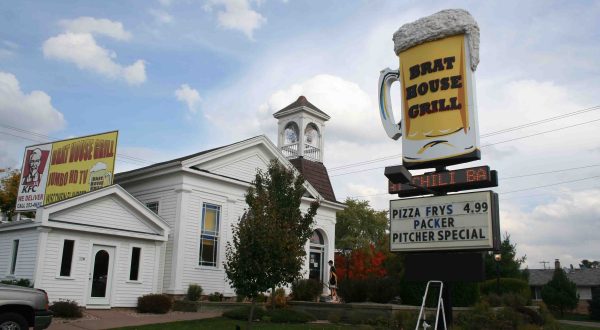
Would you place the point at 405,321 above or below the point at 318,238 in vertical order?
below

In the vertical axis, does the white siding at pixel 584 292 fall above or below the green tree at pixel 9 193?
below

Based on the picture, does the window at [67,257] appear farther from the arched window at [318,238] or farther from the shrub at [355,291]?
the arched window at [318,238]

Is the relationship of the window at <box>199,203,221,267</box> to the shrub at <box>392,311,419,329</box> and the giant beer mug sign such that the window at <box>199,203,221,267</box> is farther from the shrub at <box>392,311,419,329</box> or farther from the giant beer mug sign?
the giant beer mug sign

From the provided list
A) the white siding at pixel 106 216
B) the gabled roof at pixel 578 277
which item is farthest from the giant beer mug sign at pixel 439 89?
the gabled roof at pixel 578 277

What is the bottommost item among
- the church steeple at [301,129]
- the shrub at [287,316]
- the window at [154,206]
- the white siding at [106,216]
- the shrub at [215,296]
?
the shrub at [287,316]

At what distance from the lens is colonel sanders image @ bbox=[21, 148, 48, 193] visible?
26.4 metres

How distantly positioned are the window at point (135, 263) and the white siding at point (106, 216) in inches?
32.5

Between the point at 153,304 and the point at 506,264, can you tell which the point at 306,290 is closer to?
the point at 153,304

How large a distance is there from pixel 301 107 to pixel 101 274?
14.9 metres

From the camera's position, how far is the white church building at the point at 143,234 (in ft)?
61.9

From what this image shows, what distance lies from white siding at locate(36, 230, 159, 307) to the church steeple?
11777 millimetres

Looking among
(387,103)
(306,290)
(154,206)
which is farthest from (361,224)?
(387,103)

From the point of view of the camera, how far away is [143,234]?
843 inches

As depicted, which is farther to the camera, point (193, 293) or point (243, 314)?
point (193, 293)
